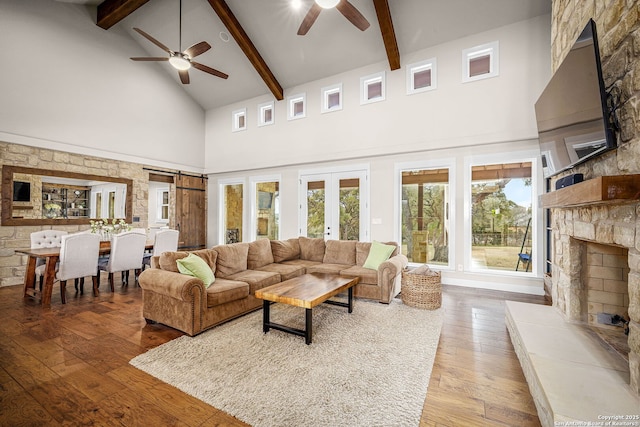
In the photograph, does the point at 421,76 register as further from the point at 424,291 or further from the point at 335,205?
the point at 424,291

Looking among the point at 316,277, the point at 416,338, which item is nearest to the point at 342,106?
the point at 316,277

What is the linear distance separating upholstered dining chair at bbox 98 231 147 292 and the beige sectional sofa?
5.27ft

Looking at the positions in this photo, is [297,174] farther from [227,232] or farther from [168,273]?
[168,273]

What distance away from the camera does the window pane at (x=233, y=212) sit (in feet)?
26.5

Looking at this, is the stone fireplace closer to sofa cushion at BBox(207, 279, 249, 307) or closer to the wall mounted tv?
the wall mounted tv

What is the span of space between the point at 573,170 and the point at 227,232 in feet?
25.3

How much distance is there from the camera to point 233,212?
822cm

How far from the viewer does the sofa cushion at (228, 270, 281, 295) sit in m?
3.54

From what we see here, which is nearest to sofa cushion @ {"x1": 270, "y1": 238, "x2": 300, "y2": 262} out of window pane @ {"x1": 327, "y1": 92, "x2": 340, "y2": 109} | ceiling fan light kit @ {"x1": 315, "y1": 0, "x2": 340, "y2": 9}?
window pane @ {"x1": 327, "y1": 92, "x2": 340, "y2": 109}

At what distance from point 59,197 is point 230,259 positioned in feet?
14.0

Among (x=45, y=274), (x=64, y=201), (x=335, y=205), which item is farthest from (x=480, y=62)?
(x=64, y=201)

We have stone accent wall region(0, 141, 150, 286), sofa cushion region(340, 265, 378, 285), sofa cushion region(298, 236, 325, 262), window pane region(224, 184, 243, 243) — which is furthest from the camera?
window pane region(224, 184, 243, 243)

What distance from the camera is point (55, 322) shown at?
10.5 ft

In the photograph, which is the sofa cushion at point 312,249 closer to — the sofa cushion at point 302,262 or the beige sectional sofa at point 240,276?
the beige sectional sofa at point 240,276
